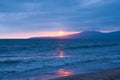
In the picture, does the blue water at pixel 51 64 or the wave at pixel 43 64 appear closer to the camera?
the blue water at pixel 51 64

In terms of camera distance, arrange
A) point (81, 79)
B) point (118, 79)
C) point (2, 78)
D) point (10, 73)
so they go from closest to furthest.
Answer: point (118, 79)
point (81, 79)
point (2, 78)
point (10, 73)

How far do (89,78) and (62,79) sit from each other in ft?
5.32

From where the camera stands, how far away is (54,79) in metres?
15.9

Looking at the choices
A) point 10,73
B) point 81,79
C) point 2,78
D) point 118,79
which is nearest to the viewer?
point 118,79

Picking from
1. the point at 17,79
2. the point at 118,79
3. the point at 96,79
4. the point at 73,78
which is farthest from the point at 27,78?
the point at 118,79

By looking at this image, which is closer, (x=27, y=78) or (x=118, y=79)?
(x=118, y=79)

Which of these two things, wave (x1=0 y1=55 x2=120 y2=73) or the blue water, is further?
wave (x1=0 y1=55 x2=120 y2=73)

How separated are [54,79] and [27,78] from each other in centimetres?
174

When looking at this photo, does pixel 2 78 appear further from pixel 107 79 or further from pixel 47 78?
pixel 107 79

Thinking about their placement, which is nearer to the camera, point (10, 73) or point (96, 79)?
point (96, 79)

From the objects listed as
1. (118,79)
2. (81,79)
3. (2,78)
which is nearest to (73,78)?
(81,79)

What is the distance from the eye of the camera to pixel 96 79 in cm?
1513

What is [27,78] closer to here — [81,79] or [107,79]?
[81,79]

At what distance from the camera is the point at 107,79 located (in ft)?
48.0
